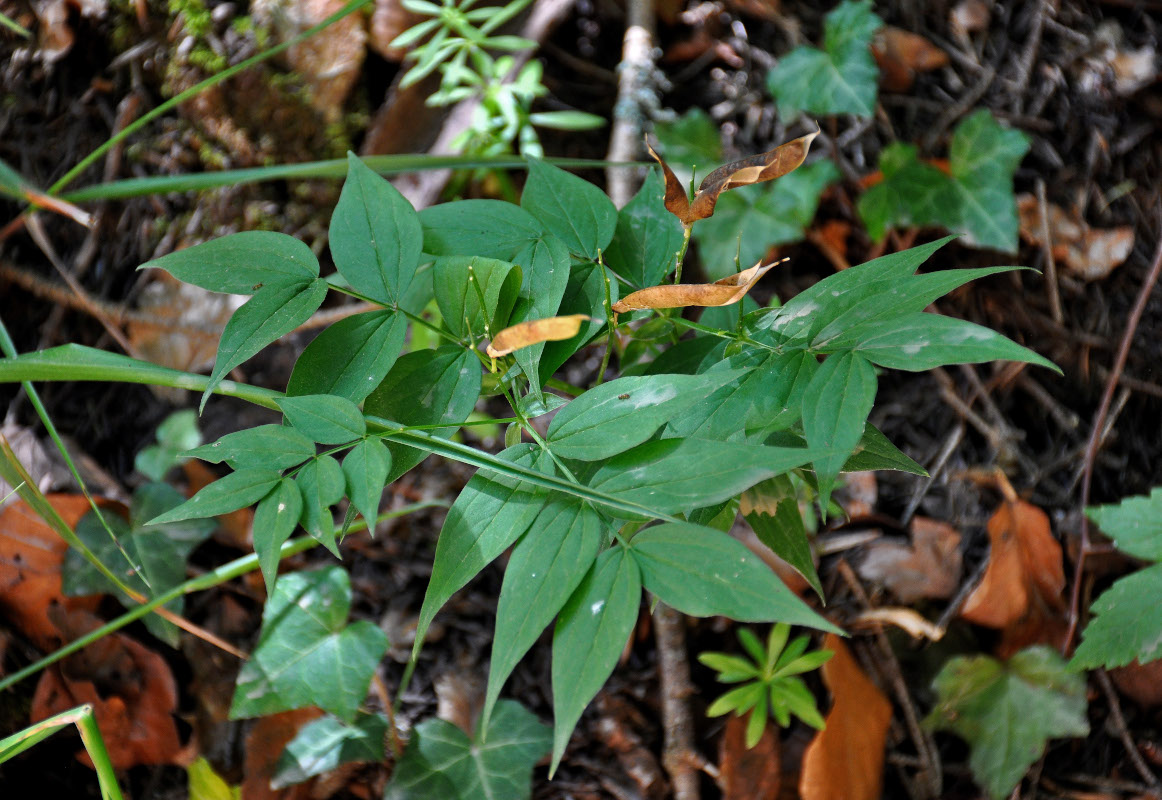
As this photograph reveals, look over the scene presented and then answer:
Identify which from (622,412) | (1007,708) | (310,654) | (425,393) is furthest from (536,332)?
(1007,708)

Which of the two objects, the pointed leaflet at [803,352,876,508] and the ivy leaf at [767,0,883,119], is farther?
the ivy leaf at [767,0,883,119]

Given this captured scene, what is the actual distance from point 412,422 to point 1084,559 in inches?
54.2

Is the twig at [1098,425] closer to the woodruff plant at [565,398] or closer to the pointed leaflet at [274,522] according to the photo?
the woodruff plant at [565,398]

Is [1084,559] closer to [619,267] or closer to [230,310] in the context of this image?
[619,267]

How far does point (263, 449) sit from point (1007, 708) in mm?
1345

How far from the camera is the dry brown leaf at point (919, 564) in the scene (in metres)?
1.49

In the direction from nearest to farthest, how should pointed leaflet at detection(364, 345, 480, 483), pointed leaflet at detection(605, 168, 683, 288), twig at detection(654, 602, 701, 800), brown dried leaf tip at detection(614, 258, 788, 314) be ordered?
brown dried leaf tip at detection(614, 258, 788, 314) < pointed leaflet at detection(364, 345, 480, 483) < pointed leaflet at detection(605, 168, 683, 288) < twig at detection(654, 602, 701, 800)

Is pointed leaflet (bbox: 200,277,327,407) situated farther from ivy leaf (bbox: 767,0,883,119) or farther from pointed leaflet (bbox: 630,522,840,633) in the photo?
ivy leaf (bbox: 767,0,883,119)

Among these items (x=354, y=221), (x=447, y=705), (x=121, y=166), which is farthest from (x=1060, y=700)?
(x=121, y=166)

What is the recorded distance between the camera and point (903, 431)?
165 centimetres

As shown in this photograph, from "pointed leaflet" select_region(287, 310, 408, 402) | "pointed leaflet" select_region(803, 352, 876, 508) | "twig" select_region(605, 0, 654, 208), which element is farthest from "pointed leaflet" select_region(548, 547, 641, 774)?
"twig" select_region(605, 0, 654, 208)

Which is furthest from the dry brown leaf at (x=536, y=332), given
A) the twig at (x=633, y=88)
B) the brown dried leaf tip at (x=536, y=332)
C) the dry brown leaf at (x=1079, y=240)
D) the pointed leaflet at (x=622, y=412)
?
the dry brown leaf at (x=1079, y=240)

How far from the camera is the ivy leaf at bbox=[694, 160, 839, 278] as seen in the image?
166 cm

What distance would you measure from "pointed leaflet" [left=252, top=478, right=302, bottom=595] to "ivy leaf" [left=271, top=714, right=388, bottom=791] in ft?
2.29
